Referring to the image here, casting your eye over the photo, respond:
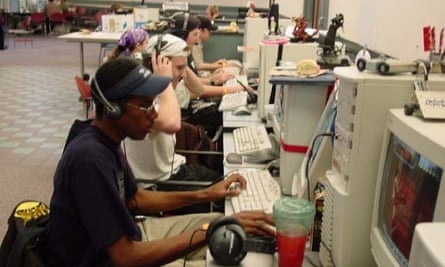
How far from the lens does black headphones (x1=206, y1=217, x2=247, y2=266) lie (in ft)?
4.10

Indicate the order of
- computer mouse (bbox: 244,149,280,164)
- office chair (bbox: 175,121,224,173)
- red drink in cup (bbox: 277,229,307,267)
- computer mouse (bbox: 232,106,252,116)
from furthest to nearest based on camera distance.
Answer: computer mouse (bbox: 232,106,252,116)
office chair (bbox: 175,121,224,173)
computer mouse (bbox: 244,149,280,164)
red drink in cup (bbox: 277,229,307,267)

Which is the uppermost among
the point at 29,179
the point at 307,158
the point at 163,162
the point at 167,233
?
the point at 307,158

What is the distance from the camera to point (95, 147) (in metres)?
1.34

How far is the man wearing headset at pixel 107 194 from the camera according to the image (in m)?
1.29

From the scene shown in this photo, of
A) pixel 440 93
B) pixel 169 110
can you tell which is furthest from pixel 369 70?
pixel 169 110

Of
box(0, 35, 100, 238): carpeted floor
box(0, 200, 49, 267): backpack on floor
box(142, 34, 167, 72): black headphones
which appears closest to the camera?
box(0, 200, 49, 267): backpack on floor

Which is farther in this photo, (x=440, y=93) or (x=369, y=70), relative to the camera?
(x=369, y=70)

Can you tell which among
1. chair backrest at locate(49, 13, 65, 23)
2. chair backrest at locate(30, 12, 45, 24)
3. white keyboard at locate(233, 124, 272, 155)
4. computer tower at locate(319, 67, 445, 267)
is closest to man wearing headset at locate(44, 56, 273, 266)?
computer tower at locate(319, 67, 445, 267)

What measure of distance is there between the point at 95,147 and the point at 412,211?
0.83 m

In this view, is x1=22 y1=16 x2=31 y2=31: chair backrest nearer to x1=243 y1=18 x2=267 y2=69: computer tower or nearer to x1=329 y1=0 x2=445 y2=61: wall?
x1=243 y1=18 x2=267 y2=69: computer tower

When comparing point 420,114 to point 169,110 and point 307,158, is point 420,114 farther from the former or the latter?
point 169,110

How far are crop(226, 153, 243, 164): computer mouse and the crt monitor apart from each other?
0.99 metres

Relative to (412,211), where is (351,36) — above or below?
above

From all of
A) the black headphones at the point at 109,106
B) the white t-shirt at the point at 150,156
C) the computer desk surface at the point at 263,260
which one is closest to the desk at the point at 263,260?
the computer desk surface at the point at 263,260
